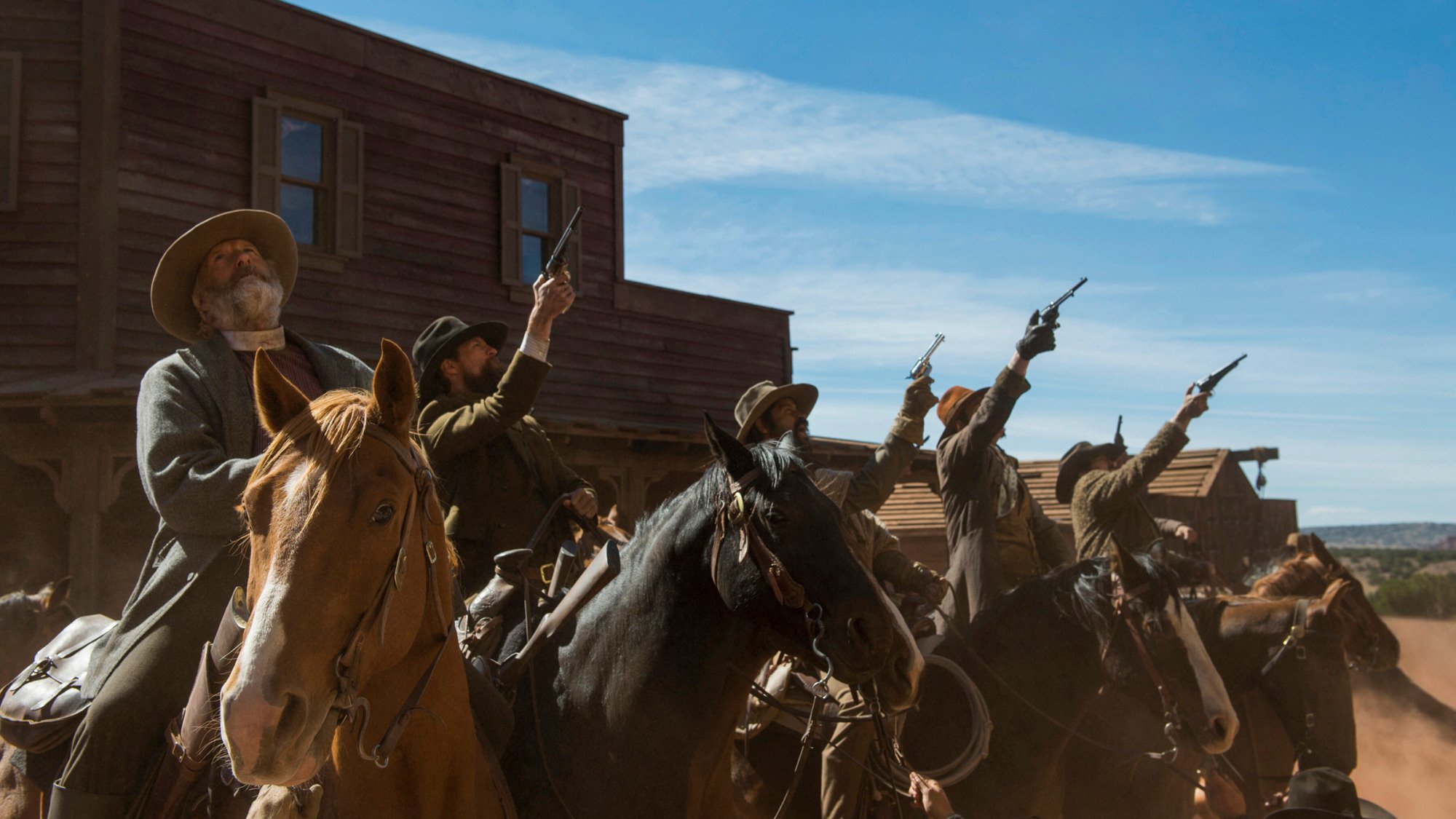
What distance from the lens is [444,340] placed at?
4504mm

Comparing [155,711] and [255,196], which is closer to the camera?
[155,711]

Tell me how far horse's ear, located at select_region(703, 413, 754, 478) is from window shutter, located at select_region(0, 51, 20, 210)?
1053 centimetres

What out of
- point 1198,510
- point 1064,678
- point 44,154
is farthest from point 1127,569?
point 1198,510

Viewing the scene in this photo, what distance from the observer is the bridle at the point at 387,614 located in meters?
2.02

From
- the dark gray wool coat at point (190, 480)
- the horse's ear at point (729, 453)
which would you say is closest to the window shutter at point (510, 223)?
the dark gray wool coat at point (190, 480)

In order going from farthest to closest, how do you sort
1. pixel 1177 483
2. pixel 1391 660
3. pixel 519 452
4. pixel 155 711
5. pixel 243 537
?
pixel 1177 483 < pixel 1391 660 < pixel 519 452 < pixel 155 711 < pixel 243 537

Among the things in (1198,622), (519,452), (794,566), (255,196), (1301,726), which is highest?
(255,196)

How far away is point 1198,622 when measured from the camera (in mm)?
6605

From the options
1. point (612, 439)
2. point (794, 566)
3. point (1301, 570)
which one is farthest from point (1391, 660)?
point (612, 439)

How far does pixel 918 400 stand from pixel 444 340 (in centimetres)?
214

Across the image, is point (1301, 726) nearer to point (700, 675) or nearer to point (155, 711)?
point (700, 675)

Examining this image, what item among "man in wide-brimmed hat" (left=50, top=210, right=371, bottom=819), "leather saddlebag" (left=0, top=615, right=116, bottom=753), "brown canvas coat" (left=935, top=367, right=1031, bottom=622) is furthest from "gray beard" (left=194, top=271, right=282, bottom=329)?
"brown canvas coat" (left=935, top=367, right=1031, bottom=622)

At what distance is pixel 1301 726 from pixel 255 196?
1074cm

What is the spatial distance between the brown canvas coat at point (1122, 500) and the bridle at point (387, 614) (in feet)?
15.4
